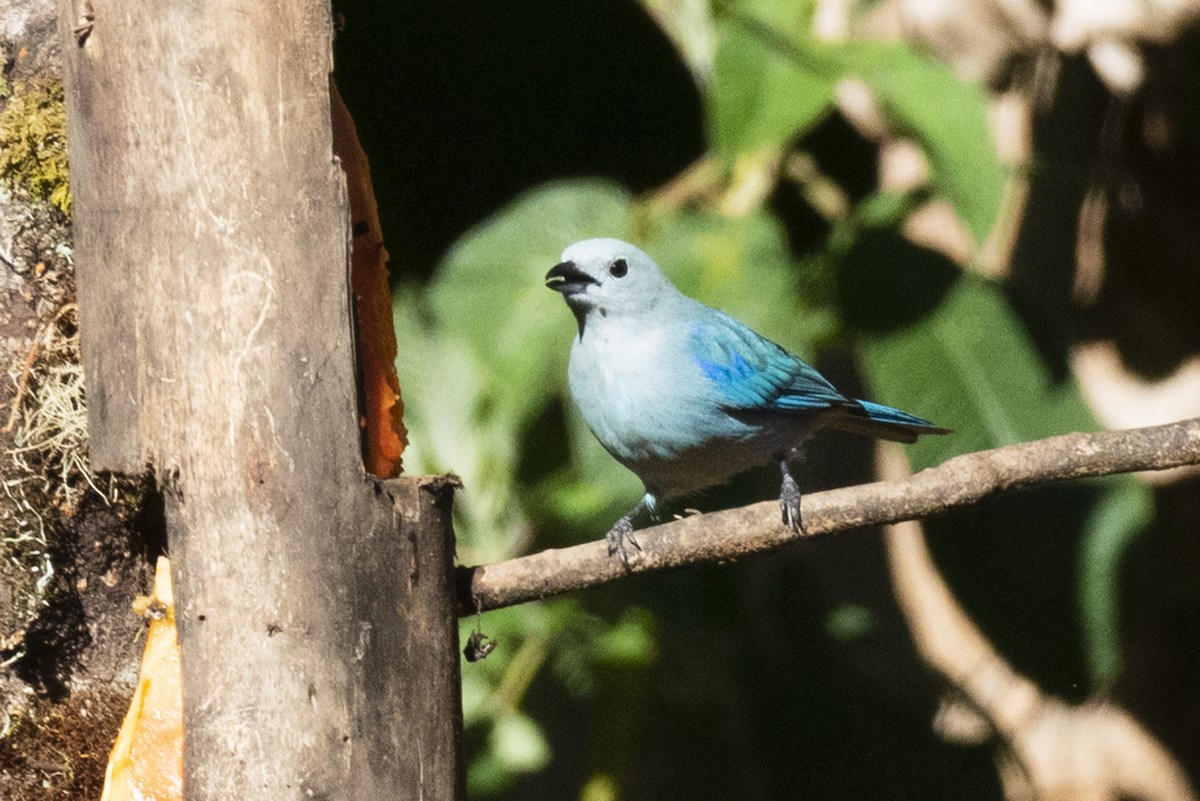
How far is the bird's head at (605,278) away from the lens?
10.6ft

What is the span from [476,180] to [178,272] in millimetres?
2352

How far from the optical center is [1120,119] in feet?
13.8

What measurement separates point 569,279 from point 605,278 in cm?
9

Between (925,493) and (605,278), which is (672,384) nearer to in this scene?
(605,278)

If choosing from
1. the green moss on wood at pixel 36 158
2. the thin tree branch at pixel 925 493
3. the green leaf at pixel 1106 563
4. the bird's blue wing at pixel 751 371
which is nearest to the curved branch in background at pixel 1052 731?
the green leaf at pixel 1106 563

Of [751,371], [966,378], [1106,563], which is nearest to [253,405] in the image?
[751,371]

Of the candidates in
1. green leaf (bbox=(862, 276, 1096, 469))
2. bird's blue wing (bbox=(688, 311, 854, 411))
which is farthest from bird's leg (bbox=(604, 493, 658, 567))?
green leaf (bbox=(862, 276, 1096, 469))

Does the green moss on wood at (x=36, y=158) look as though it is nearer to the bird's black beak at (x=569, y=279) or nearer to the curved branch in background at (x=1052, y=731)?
the bird's black beak at (x=569, y=279)

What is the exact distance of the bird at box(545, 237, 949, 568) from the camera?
315 cm

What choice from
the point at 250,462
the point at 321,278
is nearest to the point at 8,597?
the point at 250,462

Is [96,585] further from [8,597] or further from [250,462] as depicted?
[250,462]

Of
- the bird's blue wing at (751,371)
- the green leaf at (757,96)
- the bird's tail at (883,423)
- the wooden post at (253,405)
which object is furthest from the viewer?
the bird's tail at (883,423)

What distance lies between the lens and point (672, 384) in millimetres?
3168

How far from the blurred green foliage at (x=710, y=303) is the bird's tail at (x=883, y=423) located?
6cm
